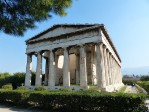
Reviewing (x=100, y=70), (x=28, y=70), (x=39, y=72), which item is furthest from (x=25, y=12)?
(x=28, y=70)

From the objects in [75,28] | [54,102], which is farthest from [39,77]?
[54,102]

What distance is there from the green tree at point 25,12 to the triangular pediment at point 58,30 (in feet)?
56.8

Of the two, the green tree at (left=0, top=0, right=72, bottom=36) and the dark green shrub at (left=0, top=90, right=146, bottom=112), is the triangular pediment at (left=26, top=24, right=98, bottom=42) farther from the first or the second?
the green tree at (left=0, top=0, right=72, bottom=36)

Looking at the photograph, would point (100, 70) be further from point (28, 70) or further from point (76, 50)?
point (28, 70)

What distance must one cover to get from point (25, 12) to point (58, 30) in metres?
21.3

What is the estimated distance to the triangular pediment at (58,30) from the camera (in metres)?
27.7

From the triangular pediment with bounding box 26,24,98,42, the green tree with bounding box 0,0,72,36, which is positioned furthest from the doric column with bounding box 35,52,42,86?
the green tree with bounding box 0,0,72,36

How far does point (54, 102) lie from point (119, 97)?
524 centimetres

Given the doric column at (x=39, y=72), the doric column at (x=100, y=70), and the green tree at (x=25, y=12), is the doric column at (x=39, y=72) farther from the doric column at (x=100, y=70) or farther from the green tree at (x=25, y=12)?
the green tree at (x=25, y=12)

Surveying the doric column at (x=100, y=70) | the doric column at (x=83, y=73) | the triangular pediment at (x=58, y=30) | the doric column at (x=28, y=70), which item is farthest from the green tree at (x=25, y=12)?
the doric column at (x=28, y=70)

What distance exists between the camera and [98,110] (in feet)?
39.0

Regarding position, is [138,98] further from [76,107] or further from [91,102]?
[76,107]

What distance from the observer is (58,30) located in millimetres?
30266

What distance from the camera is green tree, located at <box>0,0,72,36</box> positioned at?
8656mm
